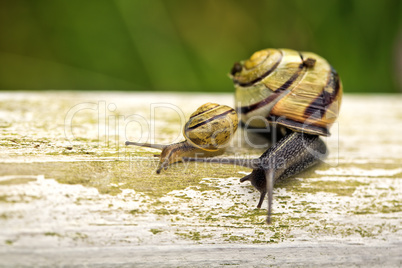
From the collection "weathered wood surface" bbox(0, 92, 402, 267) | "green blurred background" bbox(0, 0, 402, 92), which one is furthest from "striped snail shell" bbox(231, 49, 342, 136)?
"green blurred background" bbox(0, 0, 402, 92)

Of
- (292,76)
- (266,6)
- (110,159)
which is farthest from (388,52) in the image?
(110,159)

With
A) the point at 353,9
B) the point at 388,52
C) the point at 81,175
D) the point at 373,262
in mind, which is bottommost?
the point at 373,262

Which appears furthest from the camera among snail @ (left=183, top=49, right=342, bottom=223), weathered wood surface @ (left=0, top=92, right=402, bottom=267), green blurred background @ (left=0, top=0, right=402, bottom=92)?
green blurred background @ (left=0, top=0, right=402, bottom=92)

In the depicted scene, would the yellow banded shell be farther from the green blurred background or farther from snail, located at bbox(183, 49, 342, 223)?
the green blurred background

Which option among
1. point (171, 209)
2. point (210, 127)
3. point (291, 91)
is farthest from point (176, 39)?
point (171, 209)

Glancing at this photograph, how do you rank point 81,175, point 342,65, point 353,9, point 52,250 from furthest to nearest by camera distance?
point 342,65 → point 353,9 → point 81,175 → point 52,250

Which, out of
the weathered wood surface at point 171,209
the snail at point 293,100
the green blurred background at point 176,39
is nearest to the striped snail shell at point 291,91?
the snail at point 293,100

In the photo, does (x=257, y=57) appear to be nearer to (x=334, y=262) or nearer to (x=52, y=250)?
(x=334, y=262)
